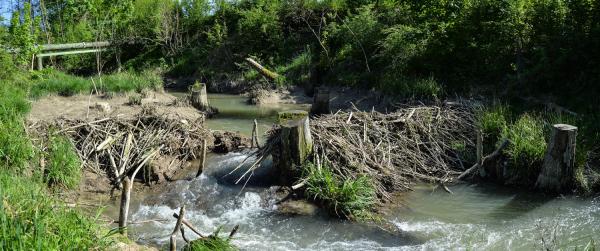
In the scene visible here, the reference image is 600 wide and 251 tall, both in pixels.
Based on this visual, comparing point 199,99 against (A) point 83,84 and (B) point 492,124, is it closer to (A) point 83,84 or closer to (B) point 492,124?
(A) point 83,84

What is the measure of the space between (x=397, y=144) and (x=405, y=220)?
86.4 inches

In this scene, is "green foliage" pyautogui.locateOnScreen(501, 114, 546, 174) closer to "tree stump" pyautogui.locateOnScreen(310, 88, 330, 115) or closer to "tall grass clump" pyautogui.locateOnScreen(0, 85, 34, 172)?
"tree stump" pyautogui.locateOnScreen(310, 88, 330, 115)

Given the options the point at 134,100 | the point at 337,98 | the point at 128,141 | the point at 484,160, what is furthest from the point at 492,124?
the point at 134,100

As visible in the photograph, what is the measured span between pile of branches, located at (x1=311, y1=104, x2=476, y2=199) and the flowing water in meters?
0.50

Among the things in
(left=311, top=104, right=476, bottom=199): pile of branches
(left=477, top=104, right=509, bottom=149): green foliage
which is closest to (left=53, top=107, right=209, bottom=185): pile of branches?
(left=311, top=104, right=476, bottom=199): pile of branches

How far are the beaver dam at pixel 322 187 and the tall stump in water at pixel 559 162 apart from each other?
0.24 m

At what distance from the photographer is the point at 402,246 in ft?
21.4

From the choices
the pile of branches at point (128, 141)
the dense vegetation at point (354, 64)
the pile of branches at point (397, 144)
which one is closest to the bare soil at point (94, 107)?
the dense vegetation at point (354, 64)

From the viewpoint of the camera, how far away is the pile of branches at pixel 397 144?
322 inches

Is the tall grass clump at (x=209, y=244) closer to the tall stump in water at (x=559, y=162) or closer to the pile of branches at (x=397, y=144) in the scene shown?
the pile of branches at (x=397, y=144)

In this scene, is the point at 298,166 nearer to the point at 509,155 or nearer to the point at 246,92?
the point at 509,155

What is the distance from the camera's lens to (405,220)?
24.1ft

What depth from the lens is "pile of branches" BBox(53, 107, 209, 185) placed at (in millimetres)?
8719

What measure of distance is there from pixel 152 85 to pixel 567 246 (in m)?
13.6
